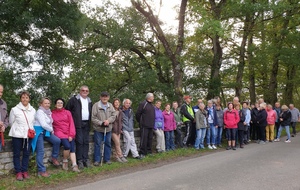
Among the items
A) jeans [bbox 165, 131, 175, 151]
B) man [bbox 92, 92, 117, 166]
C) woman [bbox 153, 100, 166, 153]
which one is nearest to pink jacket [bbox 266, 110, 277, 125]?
jeans [bbox 165, 131, 175, 151]

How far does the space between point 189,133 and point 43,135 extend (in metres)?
5.95

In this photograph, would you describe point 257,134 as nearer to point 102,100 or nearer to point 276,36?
point 102,100

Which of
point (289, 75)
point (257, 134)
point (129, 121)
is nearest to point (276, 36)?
point (289, 75)

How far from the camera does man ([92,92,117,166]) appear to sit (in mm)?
7807

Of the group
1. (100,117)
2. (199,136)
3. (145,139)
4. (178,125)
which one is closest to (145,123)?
(145,139)

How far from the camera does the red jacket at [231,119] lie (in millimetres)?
11430

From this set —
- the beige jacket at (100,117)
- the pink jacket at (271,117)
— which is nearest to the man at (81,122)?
the beige jacket at (100,117)

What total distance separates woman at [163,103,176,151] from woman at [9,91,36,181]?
4.94m

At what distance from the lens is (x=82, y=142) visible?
7516 mm

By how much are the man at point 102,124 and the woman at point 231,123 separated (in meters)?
5.22

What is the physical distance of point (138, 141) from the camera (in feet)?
32.1

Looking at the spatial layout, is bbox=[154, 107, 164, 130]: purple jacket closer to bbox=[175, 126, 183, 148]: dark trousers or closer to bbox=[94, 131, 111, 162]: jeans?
bbox=[175, 126, 183, 148]: dark trousers

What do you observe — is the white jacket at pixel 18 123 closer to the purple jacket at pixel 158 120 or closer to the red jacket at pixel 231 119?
the purple jacket at pixel 158 120

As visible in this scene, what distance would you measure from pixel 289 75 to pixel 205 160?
2309 cm
